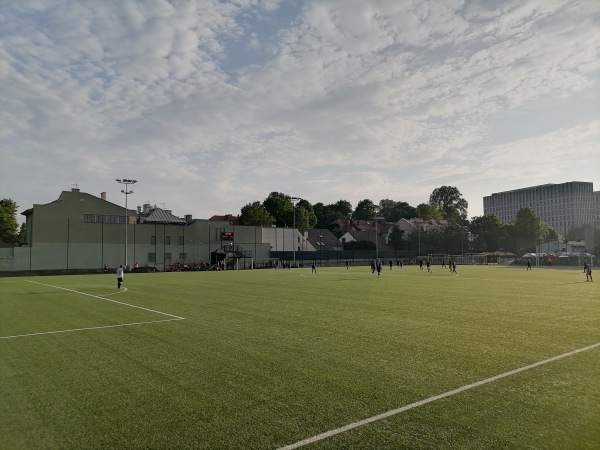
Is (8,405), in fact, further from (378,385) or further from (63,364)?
(378,385)

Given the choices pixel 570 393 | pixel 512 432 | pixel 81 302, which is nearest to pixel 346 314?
pixel 570 393

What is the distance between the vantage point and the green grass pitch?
5781 mm

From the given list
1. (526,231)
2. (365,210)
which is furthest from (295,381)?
(365,210)

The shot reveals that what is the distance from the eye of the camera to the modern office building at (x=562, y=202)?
14965 cm

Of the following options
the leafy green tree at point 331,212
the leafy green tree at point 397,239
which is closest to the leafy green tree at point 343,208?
the leafy green tree at point 331,212

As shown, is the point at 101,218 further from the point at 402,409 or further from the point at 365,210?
the point at 365,210

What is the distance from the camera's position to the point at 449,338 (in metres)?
11.9

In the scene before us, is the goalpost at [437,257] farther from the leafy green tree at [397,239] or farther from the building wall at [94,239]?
the building wall at [94,239]

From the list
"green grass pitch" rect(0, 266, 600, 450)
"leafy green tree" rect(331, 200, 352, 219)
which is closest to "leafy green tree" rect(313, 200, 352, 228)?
"leafy green tree" rect(331, 200, 352, 219)

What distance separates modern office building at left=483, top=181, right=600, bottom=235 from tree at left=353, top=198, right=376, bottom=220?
141 ft

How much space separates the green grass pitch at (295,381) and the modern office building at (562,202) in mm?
145417

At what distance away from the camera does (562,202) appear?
16800 centimetres

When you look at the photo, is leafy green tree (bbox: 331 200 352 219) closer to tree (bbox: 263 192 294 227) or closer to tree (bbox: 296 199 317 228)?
tree (bbox: 296 199 317 228)

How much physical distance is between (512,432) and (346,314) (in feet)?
36.0
